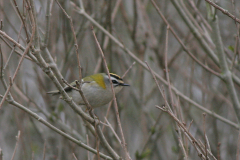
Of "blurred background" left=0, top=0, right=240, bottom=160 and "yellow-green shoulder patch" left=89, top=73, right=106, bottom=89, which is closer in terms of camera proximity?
"yellow-green shoulder patch" left=89, top=73, right=106, bottom=89

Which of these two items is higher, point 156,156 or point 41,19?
point 41,19

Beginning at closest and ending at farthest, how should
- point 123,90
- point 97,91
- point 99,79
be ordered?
point 97,91, point 99,79, point 123,90

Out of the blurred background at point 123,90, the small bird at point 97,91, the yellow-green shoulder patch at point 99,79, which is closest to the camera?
the small bird at point 97,91

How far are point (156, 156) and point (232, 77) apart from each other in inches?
111

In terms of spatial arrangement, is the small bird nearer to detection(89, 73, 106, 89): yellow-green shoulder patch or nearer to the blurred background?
detection(89, 73, 106, 89): yellow-green shoulder patch

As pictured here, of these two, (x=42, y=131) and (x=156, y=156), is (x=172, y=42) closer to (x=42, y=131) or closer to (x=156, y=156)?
(x=156, y=156)

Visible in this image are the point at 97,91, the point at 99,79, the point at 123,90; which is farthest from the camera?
the point at 123,90

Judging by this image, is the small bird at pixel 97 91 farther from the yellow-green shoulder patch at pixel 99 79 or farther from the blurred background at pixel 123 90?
the blurred background at pixel 123 90

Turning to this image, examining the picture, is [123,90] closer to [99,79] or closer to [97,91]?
[99,79]

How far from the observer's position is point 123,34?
7.53 meters

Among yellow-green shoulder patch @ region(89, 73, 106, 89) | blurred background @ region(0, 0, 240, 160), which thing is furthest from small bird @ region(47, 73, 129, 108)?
blurred background @ region(0, 0, 240, 160)

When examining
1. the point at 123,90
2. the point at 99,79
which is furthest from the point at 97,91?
the point at 123,90

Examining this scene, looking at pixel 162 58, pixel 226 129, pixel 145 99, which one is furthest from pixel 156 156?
pixel 162 58

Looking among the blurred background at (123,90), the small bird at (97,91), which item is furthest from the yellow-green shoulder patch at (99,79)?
the blurred background at (123,90)
